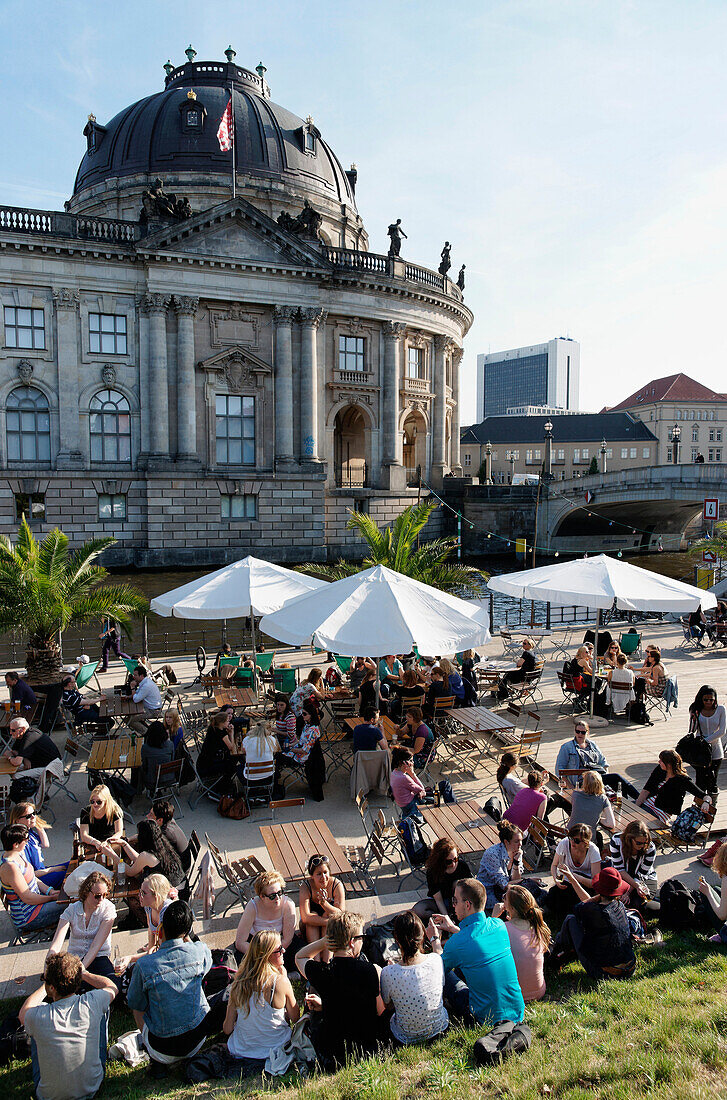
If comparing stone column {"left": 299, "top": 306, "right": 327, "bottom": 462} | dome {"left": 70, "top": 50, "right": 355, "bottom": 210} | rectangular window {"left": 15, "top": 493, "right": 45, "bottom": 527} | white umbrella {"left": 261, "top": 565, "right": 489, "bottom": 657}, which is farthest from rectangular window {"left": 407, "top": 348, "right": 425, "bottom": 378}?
white umbrella {"left": 261, "top": 565, "right": 489, "bottom": 657}

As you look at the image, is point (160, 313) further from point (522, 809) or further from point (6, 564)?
point (522, 809)

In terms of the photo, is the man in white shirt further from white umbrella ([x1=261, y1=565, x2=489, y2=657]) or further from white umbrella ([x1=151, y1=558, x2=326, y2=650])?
white umbrella ([x1=261, y1=565, x2=489, y2=657])

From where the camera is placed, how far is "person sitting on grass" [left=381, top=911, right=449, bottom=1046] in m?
5.22

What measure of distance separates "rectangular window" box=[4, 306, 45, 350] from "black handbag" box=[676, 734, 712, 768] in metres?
38.4

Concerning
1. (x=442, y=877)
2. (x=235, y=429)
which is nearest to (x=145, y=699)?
(x=442, y=877)

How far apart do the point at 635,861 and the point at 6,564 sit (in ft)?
44.9

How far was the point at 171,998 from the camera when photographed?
17.4 feet

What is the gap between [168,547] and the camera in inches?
1628

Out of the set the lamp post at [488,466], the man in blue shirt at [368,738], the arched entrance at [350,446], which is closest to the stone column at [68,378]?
the arched entrance at [350,446]

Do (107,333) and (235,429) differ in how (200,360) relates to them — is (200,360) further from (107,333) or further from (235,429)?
(107,333)

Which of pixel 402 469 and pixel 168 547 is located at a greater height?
pixel 402 469

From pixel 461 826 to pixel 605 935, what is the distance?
2.43m

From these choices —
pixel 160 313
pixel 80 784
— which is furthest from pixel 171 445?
pixel 80 784

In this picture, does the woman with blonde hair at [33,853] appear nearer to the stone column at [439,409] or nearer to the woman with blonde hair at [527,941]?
the woman with blonde hair at [527,941]
